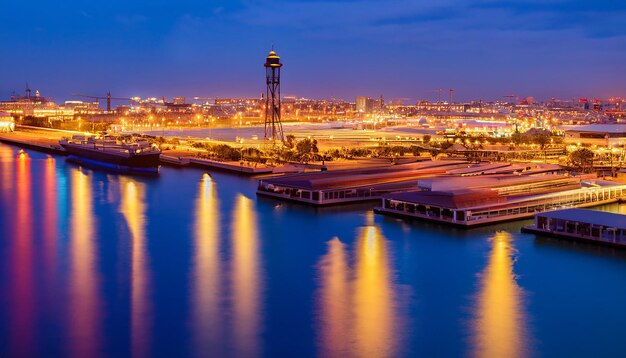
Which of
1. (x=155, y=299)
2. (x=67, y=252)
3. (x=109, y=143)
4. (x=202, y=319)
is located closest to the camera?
(x=202, y=319)

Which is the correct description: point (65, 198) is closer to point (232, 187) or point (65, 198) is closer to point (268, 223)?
point (232, 187)

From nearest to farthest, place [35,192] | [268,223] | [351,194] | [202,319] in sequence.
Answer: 1. [202,319]
2. [268,223]
3. [351,194]
4. [35,192]

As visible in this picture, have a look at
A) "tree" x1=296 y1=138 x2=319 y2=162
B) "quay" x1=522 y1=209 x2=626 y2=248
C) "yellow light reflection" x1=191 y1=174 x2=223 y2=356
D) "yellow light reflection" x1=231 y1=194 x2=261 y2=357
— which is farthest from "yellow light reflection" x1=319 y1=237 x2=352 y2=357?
"tree" x1=296 y1=138 x2=319 y2=162

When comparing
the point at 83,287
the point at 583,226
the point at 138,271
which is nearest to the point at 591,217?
the point at 583,226

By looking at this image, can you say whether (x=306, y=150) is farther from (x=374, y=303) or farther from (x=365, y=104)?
(x=365, y=104)

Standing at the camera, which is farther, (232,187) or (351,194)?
(232,187)

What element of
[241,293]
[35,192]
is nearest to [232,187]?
[35,192]
